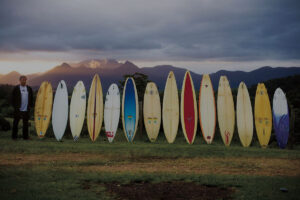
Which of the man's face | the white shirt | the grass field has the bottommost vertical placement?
the grass field

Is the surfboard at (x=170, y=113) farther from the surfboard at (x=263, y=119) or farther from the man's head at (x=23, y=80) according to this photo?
the man's head at (x=23, y=80)

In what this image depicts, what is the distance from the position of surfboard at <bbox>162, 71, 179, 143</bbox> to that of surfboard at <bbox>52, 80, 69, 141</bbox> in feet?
8.65

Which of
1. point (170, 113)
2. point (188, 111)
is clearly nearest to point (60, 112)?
point (170, 113)

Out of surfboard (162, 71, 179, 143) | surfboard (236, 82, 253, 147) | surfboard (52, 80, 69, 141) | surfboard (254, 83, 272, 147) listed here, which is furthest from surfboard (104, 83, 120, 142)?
surfboard (254, 83, 272, 147)

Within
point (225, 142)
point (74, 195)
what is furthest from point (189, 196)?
point (225, 142)

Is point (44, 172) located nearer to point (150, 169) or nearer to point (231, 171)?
point (150, 169)

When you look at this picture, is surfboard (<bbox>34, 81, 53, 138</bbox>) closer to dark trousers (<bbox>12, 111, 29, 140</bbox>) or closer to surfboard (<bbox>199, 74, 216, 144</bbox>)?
dark trousers (<bbox>12, 111, 29, 140</bbox>)

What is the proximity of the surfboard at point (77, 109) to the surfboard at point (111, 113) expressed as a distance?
0.65 meters

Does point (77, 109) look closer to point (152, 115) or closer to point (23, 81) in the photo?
point (23, 81)

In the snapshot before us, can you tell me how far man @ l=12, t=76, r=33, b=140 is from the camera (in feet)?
22.8

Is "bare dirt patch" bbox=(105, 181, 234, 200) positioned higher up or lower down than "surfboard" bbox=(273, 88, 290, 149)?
lower down

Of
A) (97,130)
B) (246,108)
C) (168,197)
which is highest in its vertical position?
(246,108)

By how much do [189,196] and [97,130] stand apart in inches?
186

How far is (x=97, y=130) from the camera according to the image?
25.0ft
